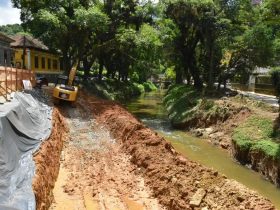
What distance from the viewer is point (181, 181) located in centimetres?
1372

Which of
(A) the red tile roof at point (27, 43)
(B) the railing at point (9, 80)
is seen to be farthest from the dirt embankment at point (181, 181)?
(A) the red tile roof at point (27, 43)

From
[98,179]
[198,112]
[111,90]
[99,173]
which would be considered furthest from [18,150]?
[111,90]

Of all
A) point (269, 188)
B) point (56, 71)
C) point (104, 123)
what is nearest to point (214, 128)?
point (104, 123)

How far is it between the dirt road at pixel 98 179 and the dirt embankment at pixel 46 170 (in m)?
0.37

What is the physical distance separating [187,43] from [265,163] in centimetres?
2414

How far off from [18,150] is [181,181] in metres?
5.99

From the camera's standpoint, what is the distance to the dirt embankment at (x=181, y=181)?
11766mm

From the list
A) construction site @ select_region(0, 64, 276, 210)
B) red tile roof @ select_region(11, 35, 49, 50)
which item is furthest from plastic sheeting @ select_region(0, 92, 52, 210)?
red tile roof @ select_region(11, 35, 49, 50)

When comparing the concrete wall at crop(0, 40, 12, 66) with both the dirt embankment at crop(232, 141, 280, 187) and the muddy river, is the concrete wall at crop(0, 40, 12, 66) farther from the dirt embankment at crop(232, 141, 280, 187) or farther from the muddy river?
the dirt embankment at crop(232, 141, 280, 187)

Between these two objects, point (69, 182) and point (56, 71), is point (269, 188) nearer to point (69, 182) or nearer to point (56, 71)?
point (69, 182)

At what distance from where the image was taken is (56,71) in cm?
5516

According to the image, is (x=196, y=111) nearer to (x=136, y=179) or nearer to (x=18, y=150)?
(x=136, y=179)

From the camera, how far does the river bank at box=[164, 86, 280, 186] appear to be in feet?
60.7

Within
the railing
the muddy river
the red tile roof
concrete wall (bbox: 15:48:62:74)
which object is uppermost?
the red tile roof
